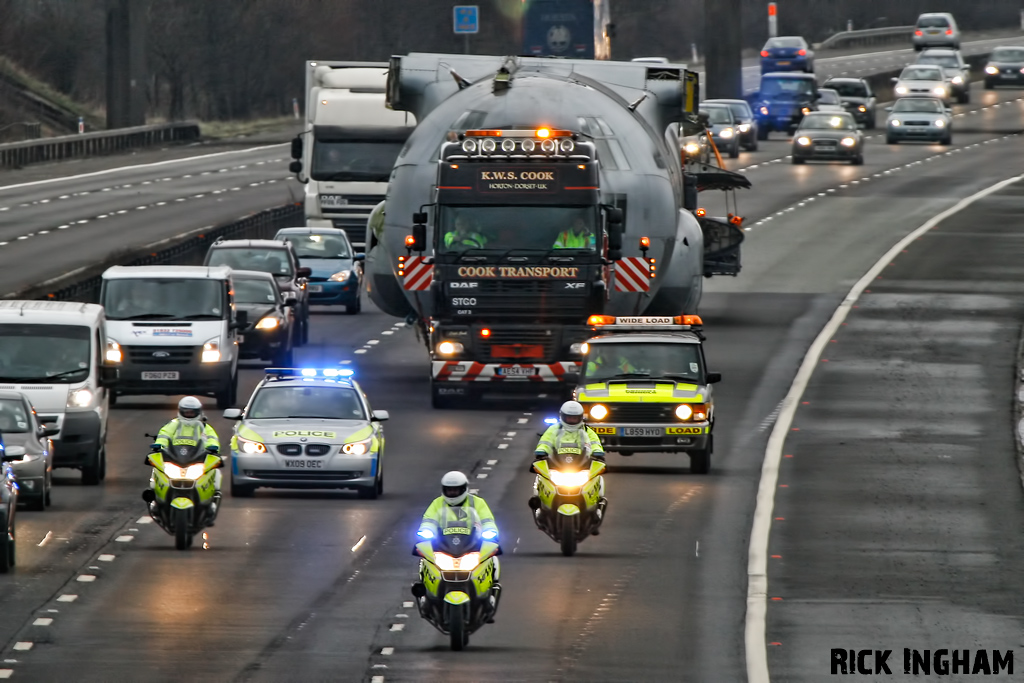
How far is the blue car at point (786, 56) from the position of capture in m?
98.9

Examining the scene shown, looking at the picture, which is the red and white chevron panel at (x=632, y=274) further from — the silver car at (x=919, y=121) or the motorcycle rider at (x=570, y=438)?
the silver car at (x=919, y=121)

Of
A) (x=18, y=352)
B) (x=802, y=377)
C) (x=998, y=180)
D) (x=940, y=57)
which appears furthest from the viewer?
(x=940, y=57)

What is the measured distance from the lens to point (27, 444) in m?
25.1

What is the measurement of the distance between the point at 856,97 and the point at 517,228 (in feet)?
186

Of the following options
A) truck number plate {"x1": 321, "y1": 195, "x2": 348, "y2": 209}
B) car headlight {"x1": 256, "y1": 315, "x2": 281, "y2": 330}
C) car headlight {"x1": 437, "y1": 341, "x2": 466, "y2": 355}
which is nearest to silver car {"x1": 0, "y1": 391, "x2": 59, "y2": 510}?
car headlight {"x1": 437, "y1": 341, "x2": 466, "y2": 355}

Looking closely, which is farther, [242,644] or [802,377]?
[802,377]

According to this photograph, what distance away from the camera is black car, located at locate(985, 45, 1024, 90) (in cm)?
10288

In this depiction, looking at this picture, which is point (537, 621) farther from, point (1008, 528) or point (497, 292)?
point (497, 292)

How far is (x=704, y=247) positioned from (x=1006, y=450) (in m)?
9.48

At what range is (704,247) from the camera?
40344 mm

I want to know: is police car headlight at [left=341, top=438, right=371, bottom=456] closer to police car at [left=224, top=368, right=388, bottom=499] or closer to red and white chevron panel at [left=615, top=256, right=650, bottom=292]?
police car at [left=224, top=368, right=388, bottom=499]

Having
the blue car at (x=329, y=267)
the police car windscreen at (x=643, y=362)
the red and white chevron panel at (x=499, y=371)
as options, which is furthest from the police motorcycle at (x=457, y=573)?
the blue car at (x=329, y=267)

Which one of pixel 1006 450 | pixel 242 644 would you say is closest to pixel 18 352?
pixel 242 644

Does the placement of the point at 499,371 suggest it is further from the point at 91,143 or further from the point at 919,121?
the point at 91,143
